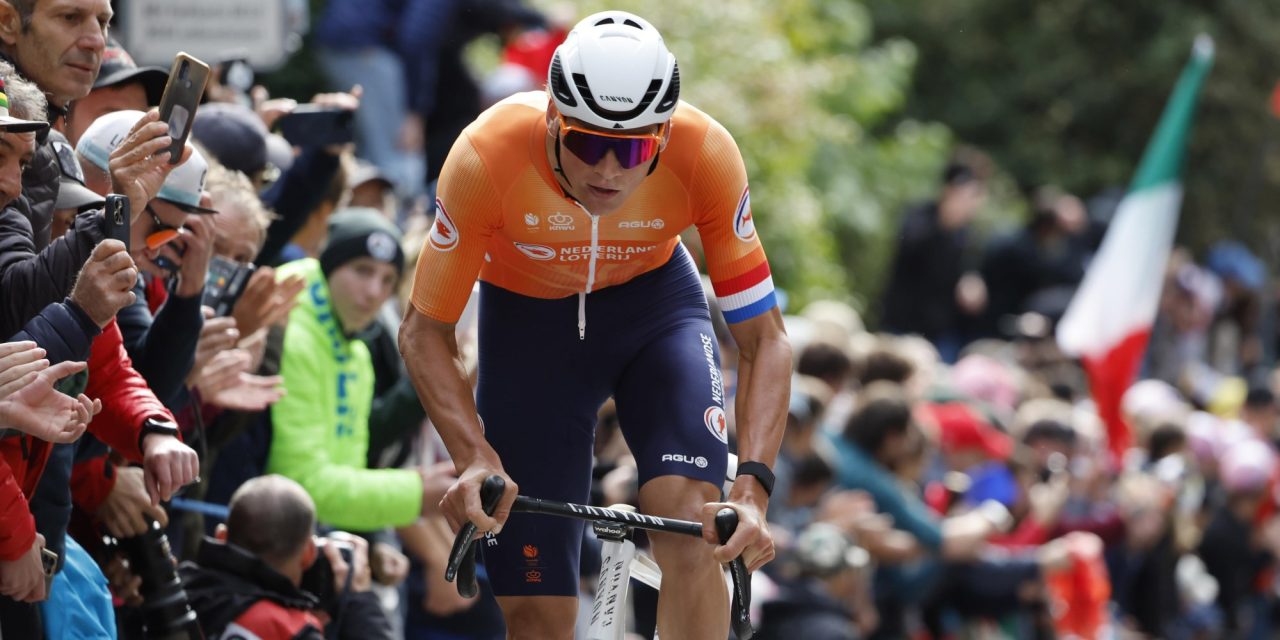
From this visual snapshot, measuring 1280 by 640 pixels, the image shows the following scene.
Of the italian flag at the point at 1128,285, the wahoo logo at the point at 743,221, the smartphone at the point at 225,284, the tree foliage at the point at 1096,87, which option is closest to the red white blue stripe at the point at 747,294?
the wahoo logo at the point at 743,221

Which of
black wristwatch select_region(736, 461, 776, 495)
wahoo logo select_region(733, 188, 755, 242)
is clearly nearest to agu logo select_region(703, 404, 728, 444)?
black wristwatch select_region(736, 461, 776, 495)

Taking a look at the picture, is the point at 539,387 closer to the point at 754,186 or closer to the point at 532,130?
the point at 532,130

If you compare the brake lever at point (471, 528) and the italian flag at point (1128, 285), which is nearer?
the brake lever at point (471, 528)

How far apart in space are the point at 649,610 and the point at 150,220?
10.9 feet

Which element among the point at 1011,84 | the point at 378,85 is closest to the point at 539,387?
the point at 378,85

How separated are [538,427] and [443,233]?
0.75 m

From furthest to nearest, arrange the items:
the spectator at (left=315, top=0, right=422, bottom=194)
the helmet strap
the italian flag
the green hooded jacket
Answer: the italian flag
the spectator at (left=315, top=0, right=422, bottom=194)
the green hooded jacket
the helmet strap

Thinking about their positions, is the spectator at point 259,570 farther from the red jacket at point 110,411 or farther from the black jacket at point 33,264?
the black jacket at point 33,264

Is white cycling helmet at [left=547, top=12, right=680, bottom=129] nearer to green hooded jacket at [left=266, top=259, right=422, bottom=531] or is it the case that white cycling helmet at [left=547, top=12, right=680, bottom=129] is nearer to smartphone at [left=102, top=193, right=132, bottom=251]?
smartphone at [left=102, top=193, right=132, bottom=251]

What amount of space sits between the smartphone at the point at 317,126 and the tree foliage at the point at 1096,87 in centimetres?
1818

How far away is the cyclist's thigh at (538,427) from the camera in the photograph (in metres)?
6.50

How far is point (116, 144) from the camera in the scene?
624cm

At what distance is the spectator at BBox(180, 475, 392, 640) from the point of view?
21.7 feet

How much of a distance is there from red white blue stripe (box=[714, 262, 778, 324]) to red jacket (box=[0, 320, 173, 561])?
5.75 ft
